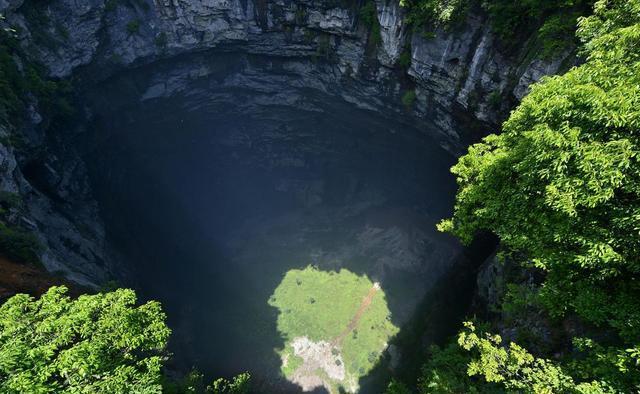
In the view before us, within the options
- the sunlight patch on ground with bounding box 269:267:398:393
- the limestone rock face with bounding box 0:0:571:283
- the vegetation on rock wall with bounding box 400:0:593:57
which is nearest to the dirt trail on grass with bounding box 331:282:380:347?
the sunlight patch on ground with bounding box 269:267:398:393

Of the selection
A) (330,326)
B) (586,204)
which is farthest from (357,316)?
(586,204)

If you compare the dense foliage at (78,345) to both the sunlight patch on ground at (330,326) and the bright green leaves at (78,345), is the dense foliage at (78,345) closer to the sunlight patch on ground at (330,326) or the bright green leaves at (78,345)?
the bright green leaves at (78,345)

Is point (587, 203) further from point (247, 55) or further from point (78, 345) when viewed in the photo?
point (247, 55)

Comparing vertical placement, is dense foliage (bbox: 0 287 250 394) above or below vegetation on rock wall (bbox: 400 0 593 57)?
below

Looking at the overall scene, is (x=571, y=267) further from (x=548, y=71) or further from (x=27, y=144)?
(x=27, y=144)

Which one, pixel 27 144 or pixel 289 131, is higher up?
pixel 27 144

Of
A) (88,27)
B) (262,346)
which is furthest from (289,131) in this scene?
(262,346)

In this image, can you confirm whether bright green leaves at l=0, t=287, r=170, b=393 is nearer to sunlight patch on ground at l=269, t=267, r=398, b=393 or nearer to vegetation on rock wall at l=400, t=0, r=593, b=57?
sunlight patch on ground at l=269, t=267, r=398, b=393
